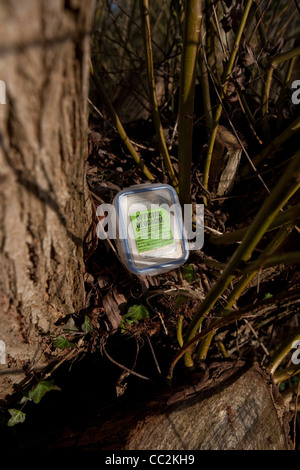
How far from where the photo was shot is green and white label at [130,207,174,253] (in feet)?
3.56

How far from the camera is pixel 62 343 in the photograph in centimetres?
108

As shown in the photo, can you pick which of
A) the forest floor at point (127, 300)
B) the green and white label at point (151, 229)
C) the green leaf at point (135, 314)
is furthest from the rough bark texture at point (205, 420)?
the green and white label at point (151, 229)

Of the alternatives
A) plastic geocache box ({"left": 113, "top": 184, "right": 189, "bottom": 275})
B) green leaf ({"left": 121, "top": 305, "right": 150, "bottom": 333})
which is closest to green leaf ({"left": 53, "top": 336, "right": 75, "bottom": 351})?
green leaf ({"left": 121, "top": 305, "right": 150, "bottom": 333})

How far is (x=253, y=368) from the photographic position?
44.9 inches

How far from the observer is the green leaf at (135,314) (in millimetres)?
1149

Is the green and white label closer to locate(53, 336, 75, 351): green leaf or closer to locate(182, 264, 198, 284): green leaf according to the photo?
locate(182, 264, 198, 284): green leaf

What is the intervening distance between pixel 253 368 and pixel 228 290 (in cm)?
29

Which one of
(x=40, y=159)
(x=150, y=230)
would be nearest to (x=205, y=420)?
(x=150, y=230)

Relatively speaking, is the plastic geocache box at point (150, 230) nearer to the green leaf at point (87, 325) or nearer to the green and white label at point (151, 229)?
the green and white label at point (151, 229)

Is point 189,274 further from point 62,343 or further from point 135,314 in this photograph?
point 62,343

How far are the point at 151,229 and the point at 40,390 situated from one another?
673 millimetres

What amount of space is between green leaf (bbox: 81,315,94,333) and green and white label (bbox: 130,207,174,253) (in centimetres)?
29

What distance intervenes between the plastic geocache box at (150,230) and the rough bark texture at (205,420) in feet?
1.40

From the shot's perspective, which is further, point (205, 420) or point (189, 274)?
point (189, 274)
